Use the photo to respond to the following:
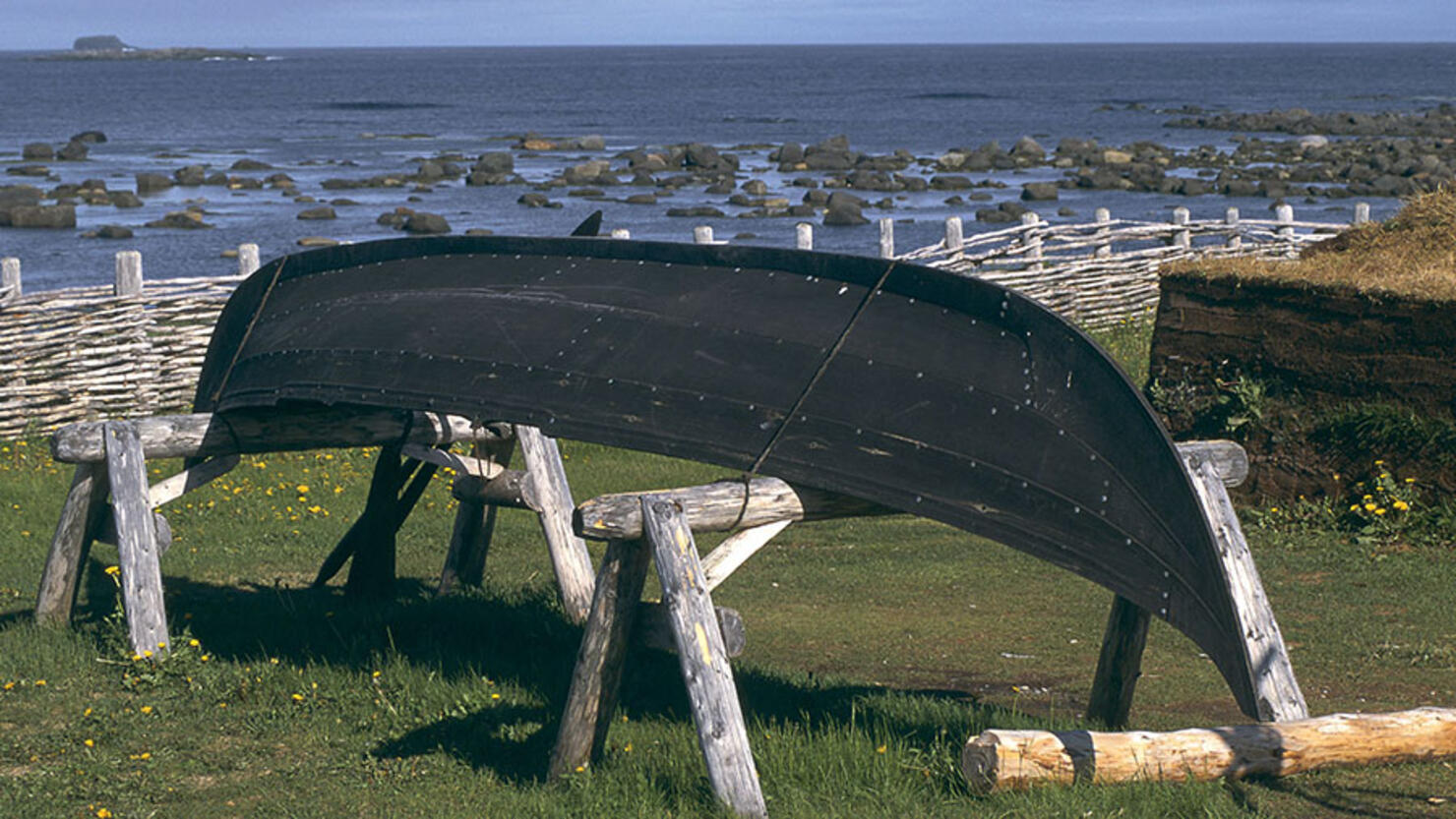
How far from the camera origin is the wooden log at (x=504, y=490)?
26.8 feet

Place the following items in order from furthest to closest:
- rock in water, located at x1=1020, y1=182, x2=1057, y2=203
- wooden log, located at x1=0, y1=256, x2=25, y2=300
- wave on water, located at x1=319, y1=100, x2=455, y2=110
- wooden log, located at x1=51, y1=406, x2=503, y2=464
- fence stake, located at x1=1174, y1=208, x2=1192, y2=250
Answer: wave on water, located at x1=319, y1=100, x2=455, y2=110
rock in water, located at x1=1020, y1=182, x2=1057, y2=203
fence stake, located at x1=1174, y1=208, x2=1192, y2=250
wooden log, located at x1=0, y1=256, x2=25, y2=300
wooden log, located at x1=51, y1=406, x2=503, y2=464

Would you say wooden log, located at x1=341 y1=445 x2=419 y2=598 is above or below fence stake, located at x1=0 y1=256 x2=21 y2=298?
below

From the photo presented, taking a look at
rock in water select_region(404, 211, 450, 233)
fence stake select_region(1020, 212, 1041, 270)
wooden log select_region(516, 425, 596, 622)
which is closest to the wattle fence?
fence stake select_region(1020, 212, 1041, 270)

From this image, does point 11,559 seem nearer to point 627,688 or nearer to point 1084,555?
point 627,688

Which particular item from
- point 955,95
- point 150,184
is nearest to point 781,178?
point 150,184

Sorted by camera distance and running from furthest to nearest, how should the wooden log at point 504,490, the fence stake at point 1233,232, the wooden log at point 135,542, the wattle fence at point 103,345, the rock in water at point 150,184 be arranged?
the rock in water at point 150,184, the fence stake at point 1233,232, the wattle fence at point 103,345, the wooden log at point 504,490, the wooden log at point 135,542

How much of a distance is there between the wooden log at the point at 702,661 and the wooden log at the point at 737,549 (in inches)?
9.0

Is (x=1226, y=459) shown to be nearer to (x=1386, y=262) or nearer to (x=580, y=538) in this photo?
(x=580, y=538)

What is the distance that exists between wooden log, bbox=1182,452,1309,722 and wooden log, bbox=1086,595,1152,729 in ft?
1.79

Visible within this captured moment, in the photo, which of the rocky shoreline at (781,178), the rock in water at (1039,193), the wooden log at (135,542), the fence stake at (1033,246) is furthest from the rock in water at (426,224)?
the wooden log at (135,542)

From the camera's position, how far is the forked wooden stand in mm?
5496

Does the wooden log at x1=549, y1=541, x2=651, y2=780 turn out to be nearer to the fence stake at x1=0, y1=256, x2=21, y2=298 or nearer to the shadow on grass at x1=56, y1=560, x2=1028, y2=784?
the shadow on grass at x1=56, y1=560, x2=1028, y2=784

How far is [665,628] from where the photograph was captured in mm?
5758

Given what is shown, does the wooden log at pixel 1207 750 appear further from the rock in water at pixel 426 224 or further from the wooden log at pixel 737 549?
the rock in water at pixel 426 224
